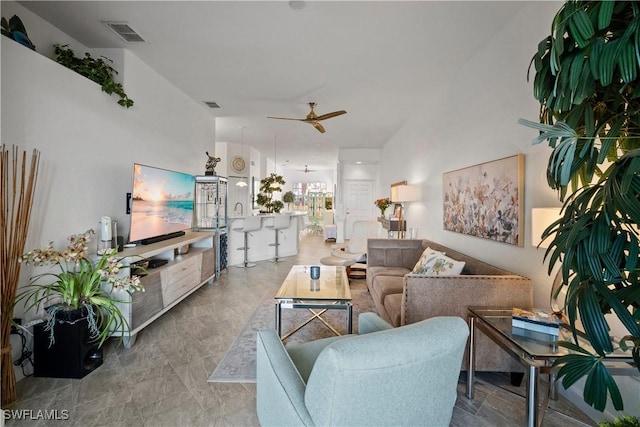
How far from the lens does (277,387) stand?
1186 mm

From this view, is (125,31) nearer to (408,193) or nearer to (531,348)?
(531,348)

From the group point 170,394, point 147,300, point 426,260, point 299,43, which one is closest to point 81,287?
point 147,300

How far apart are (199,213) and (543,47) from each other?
4642 millimetres

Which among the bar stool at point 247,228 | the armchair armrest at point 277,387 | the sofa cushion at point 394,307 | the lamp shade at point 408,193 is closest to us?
the armchair armrest at point 277,387

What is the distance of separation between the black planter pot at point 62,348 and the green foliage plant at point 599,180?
2811 mm

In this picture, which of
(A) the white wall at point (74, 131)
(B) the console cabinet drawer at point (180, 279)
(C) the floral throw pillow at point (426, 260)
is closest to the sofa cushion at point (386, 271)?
(C) the floral throw pillow at point (426, 260)

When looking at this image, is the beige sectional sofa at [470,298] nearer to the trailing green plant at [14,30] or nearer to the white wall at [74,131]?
the white wall at [74,131]

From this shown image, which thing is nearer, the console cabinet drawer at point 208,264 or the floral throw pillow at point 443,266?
the floral throw pillow at point 443,266

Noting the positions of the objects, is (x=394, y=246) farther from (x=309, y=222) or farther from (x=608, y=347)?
(x=309, y=222)

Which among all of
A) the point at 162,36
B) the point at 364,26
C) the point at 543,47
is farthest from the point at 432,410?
the point at 162,36

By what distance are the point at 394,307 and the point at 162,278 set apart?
228 centimetres

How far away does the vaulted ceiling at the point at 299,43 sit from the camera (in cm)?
238

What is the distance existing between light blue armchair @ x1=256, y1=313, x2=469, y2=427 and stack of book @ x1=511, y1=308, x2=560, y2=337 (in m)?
0.70

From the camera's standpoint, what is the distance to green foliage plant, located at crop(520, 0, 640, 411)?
2.97 feet
